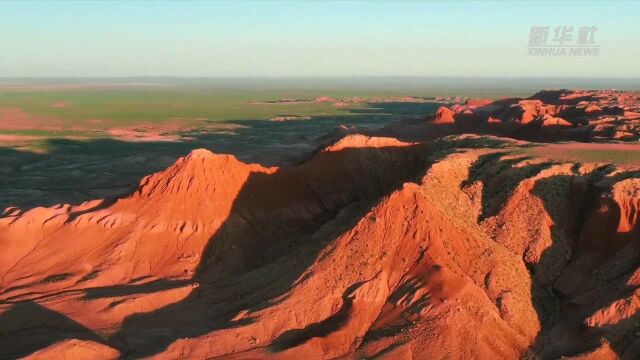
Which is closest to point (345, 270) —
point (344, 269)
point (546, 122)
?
point (344, 269)

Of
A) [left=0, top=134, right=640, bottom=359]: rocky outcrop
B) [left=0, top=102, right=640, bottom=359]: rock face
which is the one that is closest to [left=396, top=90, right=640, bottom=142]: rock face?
[left=0, top=102, right=640, bottom=359]: rock face

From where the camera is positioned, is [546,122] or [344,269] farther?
[546,122]

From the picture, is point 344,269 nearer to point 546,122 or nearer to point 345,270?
point 345,270

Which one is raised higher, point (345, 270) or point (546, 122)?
point (546, 122)

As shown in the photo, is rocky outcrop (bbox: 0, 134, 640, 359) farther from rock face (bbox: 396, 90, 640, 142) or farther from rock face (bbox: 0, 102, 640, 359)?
rock face (bbox: 396, 90, 640, 142)

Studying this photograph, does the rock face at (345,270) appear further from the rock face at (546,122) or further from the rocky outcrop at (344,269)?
the rock face at (546,122)

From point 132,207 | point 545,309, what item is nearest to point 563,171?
point 545,309
